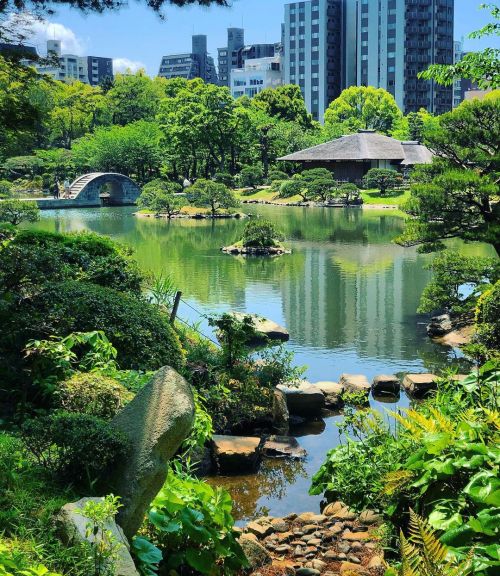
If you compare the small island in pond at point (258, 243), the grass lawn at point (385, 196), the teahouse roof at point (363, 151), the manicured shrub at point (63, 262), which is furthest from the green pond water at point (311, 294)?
the teahouse roof at point (363, 151)

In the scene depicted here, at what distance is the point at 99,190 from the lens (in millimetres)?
45688

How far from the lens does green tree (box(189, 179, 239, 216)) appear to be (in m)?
35.2

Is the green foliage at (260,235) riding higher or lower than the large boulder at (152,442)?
lower

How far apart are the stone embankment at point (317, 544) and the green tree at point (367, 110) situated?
61710 millimetres

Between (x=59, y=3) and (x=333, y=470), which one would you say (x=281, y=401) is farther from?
(x=59, y=3)

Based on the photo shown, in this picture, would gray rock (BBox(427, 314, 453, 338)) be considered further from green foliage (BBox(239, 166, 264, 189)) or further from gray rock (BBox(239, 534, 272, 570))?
green foliage (BBox(239, 166, 264, 189))

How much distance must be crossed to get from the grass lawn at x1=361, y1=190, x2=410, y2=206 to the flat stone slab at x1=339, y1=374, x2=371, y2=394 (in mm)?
31344

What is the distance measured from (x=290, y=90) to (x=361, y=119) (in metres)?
8.44

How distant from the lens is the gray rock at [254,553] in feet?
15.5

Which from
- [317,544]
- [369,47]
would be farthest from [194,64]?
[317,544]

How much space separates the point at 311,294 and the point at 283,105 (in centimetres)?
4625

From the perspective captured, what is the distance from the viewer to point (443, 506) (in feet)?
11.8

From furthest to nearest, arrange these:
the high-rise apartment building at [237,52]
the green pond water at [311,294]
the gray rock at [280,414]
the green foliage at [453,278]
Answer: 1. the high-rise apartment building at [237,52]
2. the green foliage at [453,278]
3. the gray rock at [280,414]
4. the green pond water at [311,294]

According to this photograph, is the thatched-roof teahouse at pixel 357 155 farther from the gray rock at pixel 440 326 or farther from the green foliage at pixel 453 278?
the gray rock at pixel 440 326
